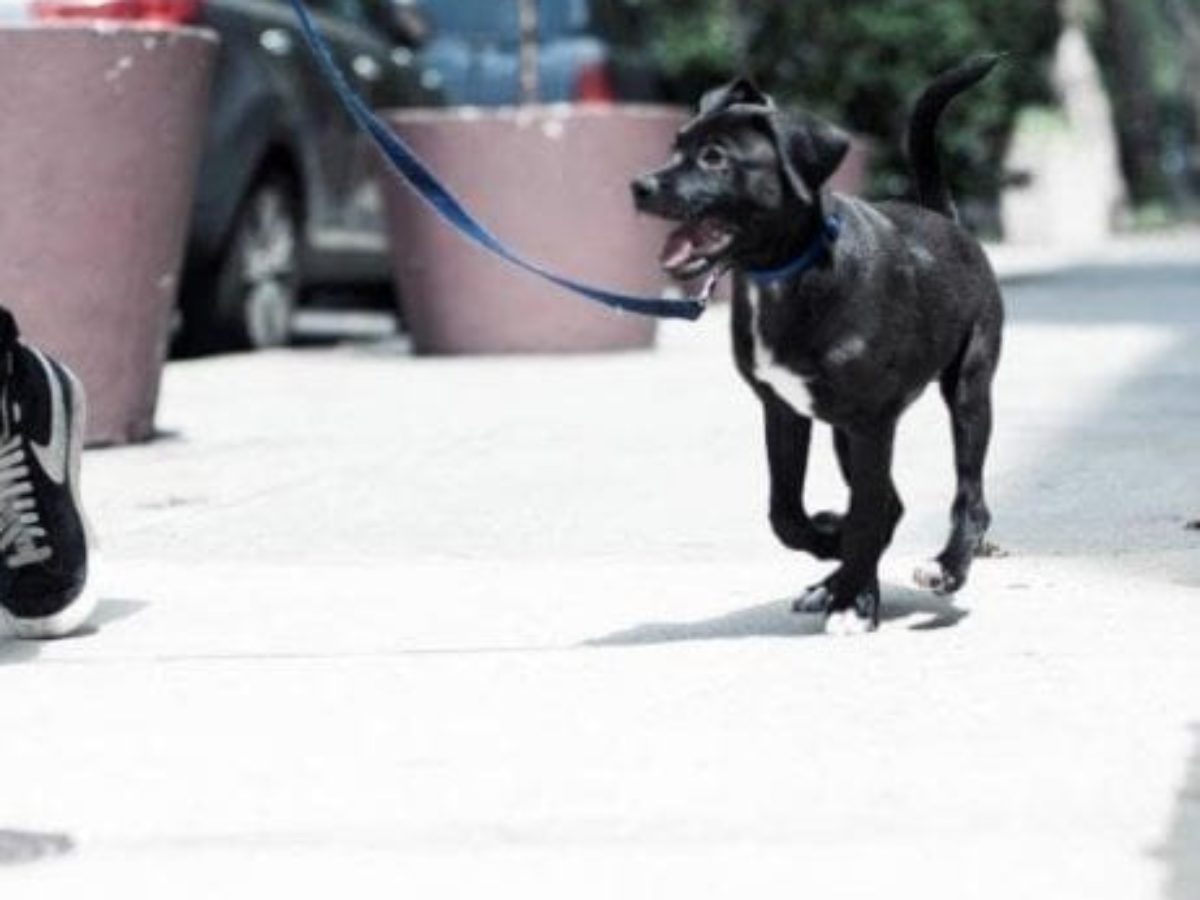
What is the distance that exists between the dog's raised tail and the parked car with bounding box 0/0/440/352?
4.86 meters

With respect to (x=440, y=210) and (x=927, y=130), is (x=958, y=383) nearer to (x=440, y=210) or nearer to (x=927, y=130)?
(x=927, y=130)

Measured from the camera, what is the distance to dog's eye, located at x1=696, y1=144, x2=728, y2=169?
187 inches

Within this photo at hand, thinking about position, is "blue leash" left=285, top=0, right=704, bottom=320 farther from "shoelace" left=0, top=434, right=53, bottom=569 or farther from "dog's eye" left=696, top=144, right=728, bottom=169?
"shoelace" left=0, top=434, right=53, bottom=569

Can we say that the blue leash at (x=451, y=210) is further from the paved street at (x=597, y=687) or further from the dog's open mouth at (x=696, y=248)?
the paved street at (x=597, y=687)

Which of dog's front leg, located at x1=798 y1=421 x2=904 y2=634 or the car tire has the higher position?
dog's front leg, located at x1=798 y1=421 x2=904 y2=634

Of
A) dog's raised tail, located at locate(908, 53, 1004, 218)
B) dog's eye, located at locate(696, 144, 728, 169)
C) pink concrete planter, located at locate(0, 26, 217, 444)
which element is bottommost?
pink concrete planter, located at locate(0, 26, 217, 444)

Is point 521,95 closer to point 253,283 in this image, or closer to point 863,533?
point 253,283

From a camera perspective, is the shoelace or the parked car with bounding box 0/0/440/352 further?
the parked car with bounding box 0/0/440/352

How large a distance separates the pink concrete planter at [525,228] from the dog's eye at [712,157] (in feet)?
23.1

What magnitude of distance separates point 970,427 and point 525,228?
21.7ft

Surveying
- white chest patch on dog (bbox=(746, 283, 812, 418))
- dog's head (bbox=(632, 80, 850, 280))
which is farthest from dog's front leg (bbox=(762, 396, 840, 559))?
dog's head (bbox=(632, 80, 850, 280))

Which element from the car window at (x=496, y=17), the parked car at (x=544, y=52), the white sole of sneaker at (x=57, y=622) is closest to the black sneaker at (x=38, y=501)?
the white sole of sneaker at (x=57, y=622)

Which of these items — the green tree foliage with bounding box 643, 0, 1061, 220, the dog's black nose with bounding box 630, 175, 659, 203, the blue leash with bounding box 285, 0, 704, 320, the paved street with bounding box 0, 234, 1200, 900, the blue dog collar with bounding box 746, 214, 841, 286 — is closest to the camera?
the paved street with bounding box 0, 234, 1200, 900

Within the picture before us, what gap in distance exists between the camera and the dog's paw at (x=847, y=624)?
16.4 feet
